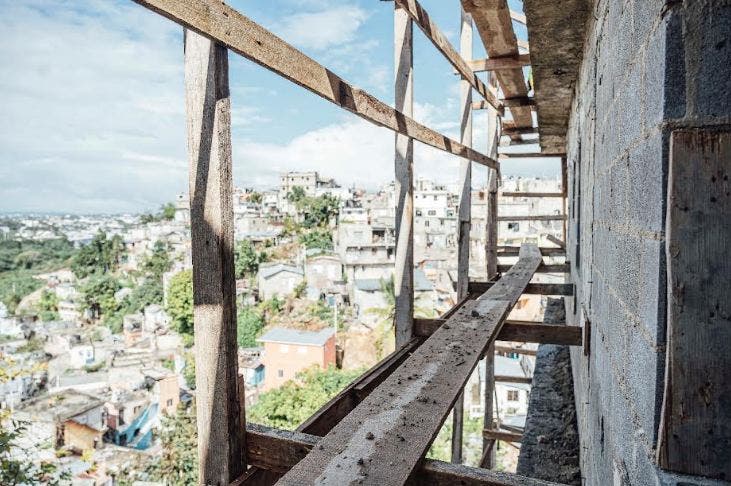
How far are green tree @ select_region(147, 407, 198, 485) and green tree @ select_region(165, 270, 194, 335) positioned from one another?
19.1m

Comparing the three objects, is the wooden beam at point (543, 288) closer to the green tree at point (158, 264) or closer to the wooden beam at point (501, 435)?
the wooden beam at point (501, 435)

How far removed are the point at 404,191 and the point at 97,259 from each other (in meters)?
68.1

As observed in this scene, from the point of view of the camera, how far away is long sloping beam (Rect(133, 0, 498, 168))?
51.3 inches

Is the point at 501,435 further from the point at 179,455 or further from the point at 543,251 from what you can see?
the point at 179,455

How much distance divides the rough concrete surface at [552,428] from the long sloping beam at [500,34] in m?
3.29

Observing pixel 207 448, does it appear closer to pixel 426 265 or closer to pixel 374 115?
pixel 374 115

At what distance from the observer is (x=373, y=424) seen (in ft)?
4.82

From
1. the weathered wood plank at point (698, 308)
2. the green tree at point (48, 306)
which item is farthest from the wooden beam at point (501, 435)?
the green tree at point (48, 306)

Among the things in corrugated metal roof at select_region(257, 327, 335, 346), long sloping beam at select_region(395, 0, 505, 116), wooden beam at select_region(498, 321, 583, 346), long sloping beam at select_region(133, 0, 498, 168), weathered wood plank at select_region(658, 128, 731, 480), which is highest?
long sloping beam at select_region(395, 0, 505, 116)

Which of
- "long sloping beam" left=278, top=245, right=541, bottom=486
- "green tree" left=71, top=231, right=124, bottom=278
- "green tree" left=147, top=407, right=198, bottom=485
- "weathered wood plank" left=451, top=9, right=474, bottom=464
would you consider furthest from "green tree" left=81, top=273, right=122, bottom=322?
"long sloping beam" left=278, top=245, right=541, bottom=486

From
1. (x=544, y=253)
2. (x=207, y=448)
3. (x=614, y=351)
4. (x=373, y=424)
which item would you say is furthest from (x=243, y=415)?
(x=544, y=253)

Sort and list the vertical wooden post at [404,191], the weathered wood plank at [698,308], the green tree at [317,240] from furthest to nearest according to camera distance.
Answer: the green tree at [317,240] → the vertical wooden post at [404,191] → the weathered wood plank at [698,308]

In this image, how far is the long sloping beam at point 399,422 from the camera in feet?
3.95

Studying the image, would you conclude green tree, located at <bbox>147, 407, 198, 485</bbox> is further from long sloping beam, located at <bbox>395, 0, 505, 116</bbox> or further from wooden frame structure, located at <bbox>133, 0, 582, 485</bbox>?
wooden frame structure, located at <bbox>133, 0, 582, 485</bbox>
